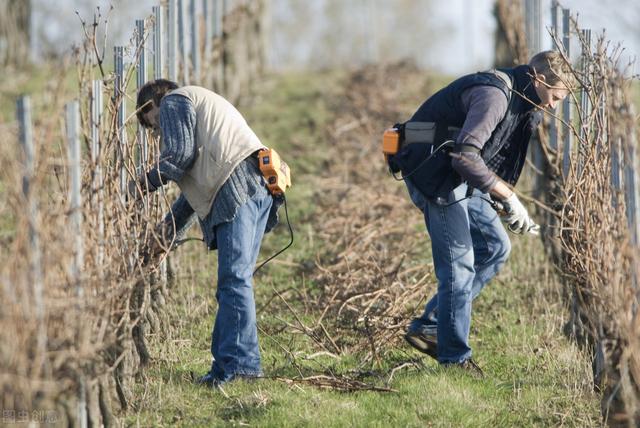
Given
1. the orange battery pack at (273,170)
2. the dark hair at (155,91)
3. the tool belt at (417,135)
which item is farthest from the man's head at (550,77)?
the dark hair at (155,91)

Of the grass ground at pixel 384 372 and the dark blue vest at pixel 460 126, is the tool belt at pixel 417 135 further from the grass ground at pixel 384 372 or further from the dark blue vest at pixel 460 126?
the grass ground at pixel 384 372

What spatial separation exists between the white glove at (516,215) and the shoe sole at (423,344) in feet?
2.65

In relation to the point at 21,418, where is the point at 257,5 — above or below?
above

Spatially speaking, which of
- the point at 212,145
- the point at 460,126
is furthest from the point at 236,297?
the point at 460,126

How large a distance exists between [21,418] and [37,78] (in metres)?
14.4

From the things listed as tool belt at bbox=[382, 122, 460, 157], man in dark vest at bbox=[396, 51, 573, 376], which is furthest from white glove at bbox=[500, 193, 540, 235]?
tool belt at bbox=[382, 122, 460, 157]

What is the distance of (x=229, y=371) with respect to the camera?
16.9 ft

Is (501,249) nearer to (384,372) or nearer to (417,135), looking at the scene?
(417,135)

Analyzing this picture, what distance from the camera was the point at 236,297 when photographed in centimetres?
511

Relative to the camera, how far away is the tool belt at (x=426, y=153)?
5215 mm

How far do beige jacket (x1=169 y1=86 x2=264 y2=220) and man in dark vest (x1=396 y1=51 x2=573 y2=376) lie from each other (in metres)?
0.90

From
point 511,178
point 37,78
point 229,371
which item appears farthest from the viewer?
point 37,78

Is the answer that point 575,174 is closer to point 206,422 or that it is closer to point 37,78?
point 206,422

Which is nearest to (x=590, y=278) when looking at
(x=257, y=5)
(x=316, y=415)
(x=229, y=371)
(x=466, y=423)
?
(x=466, y=423)
